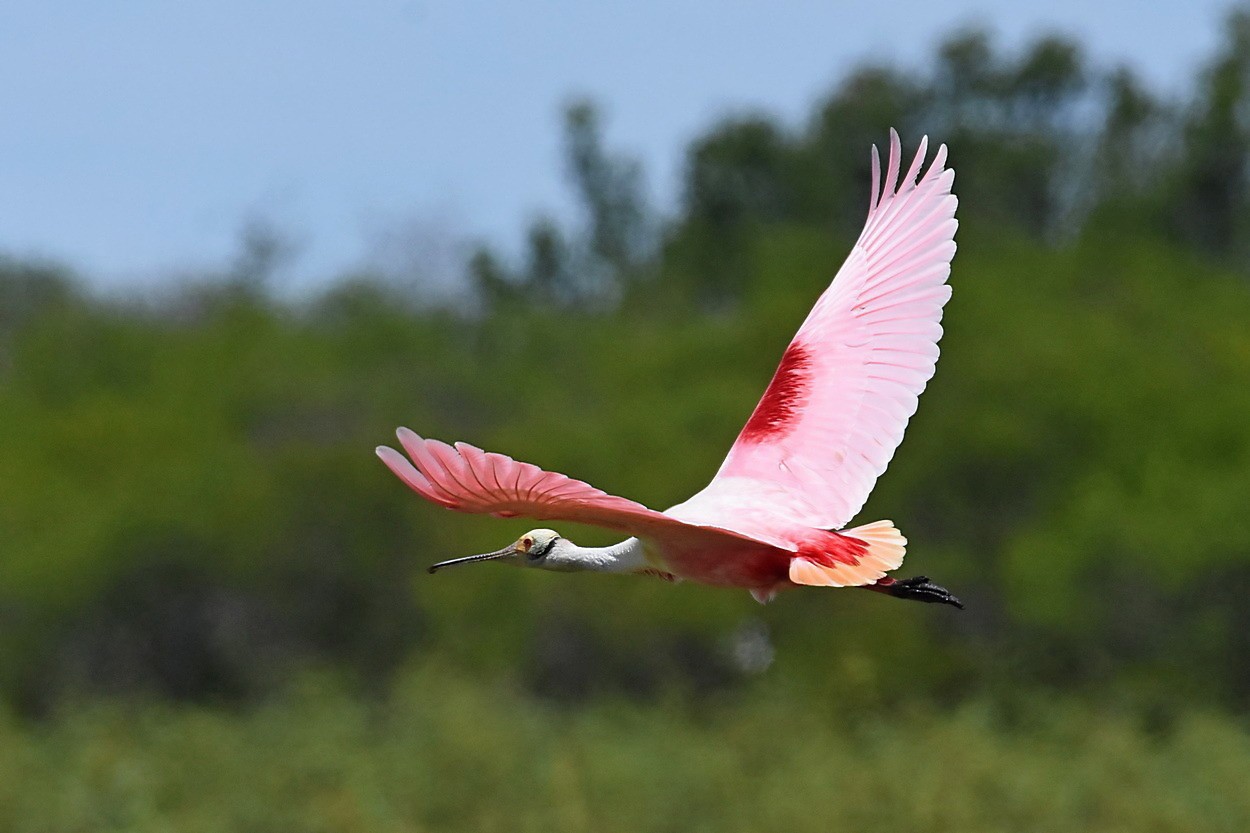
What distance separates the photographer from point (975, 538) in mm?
39250

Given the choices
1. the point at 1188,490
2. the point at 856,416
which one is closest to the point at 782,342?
Answer: the point at 1188,490

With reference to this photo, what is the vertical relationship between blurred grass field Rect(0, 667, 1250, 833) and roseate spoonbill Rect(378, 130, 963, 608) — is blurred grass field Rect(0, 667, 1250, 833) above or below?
below

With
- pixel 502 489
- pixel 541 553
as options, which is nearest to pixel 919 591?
pixel 541 553

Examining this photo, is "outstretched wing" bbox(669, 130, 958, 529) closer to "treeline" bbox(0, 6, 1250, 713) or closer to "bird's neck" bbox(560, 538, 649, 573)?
"bird's neck" bbox(560, 538, 649, 573)

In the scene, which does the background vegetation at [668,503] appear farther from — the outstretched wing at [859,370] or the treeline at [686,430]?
the outstretched wing at [859,370]

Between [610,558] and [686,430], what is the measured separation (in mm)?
37108

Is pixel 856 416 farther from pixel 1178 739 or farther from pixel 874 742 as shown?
pixel 1178 739

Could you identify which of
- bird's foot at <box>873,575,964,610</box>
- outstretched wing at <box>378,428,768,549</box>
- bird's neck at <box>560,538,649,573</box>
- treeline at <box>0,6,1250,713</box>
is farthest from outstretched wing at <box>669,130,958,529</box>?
treeline at <box>0,6,1250,713</box>

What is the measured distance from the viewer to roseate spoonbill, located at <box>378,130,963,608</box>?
552 cm

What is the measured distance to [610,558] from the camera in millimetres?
6191

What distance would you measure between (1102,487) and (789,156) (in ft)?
68.7

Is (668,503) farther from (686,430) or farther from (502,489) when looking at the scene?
(502,489)

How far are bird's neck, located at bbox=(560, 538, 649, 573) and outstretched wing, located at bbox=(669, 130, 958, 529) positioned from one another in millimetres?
361

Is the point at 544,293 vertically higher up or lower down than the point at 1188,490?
higher up
